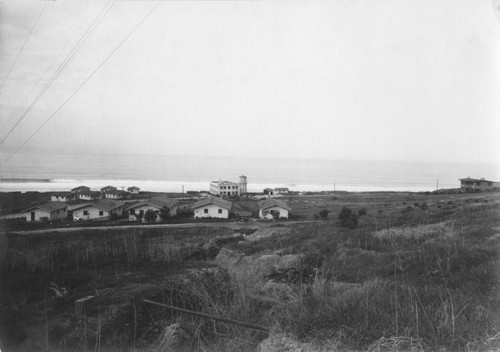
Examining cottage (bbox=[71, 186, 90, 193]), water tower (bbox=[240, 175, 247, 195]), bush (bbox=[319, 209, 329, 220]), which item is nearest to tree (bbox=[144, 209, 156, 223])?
cottage (bbox=[71, 186, 90, 193])

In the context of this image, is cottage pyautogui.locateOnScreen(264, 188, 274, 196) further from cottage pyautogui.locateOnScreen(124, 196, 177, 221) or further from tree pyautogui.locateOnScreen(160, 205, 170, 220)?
tree pyautogui.locateOnScreen(160, 205, 170, 220)

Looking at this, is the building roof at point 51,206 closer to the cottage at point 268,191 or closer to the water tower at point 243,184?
the water tower at point 243,184

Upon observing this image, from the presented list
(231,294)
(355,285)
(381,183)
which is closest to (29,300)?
(231,294)

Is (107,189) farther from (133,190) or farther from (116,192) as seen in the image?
(133,190)

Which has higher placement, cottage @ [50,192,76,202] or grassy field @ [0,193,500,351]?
cottage @ [50,192,76,202]

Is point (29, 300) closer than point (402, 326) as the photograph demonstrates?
No

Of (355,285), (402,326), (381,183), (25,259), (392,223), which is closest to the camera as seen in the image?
(402,326)

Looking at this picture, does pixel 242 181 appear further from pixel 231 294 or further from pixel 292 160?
pixel 231 294
